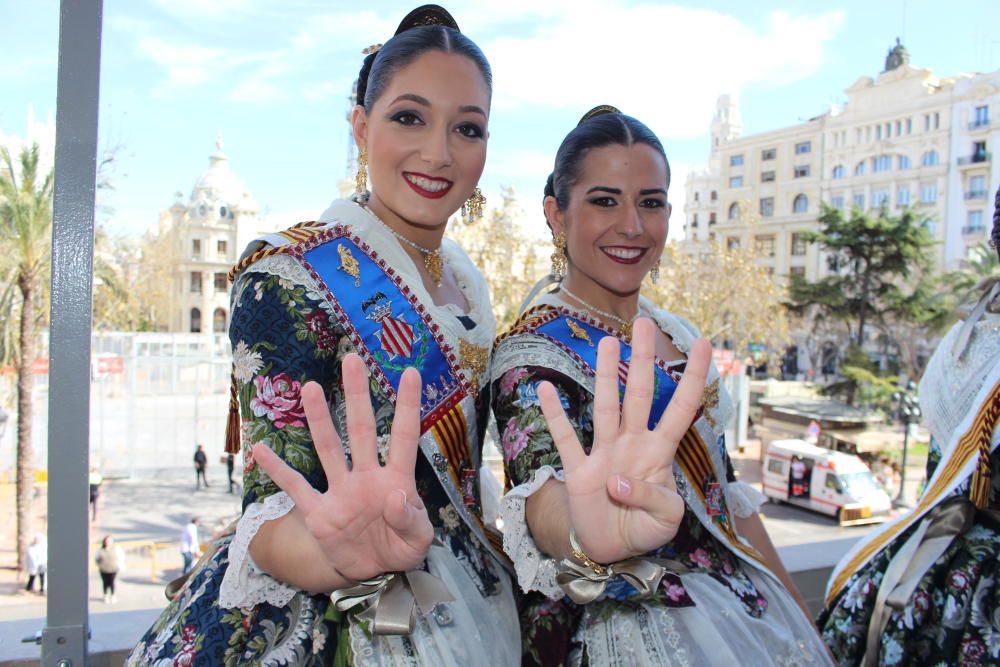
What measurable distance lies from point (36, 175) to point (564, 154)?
9.32 meters

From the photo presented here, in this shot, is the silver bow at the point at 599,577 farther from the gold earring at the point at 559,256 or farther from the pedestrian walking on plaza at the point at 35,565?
the pedestrian walking on plaza at the point at 35,565

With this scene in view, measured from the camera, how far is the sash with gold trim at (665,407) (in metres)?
2.03

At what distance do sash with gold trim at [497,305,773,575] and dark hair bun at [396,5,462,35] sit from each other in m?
0.80

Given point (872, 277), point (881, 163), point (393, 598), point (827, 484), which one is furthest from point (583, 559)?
point (881, 163)

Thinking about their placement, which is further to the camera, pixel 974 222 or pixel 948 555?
pixel 974 222

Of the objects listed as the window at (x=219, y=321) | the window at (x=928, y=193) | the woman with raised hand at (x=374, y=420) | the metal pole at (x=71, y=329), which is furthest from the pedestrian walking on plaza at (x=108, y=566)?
the window at (x=928, y=193)

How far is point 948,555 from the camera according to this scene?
215 cm

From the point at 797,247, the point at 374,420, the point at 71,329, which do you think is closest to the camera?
the point at 374,420

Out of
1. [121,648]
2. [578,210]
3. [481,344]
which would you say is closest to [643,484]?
[481,344]

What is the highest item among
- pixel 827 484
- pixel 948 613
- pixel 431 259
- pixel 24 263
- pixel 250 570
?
pixel 24 263

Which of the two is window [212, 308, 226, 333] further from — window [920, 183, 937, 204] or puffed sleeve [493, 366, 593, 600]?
puffed sleeve [493, 366, 593, 600]

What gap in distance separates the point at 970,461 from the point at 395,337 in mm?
1602

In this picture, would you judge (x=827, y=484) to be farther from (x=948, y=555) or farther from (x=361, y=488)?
(x=361, y=488)

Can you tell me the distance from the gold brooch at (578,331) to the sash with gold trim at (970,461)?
1.09m
